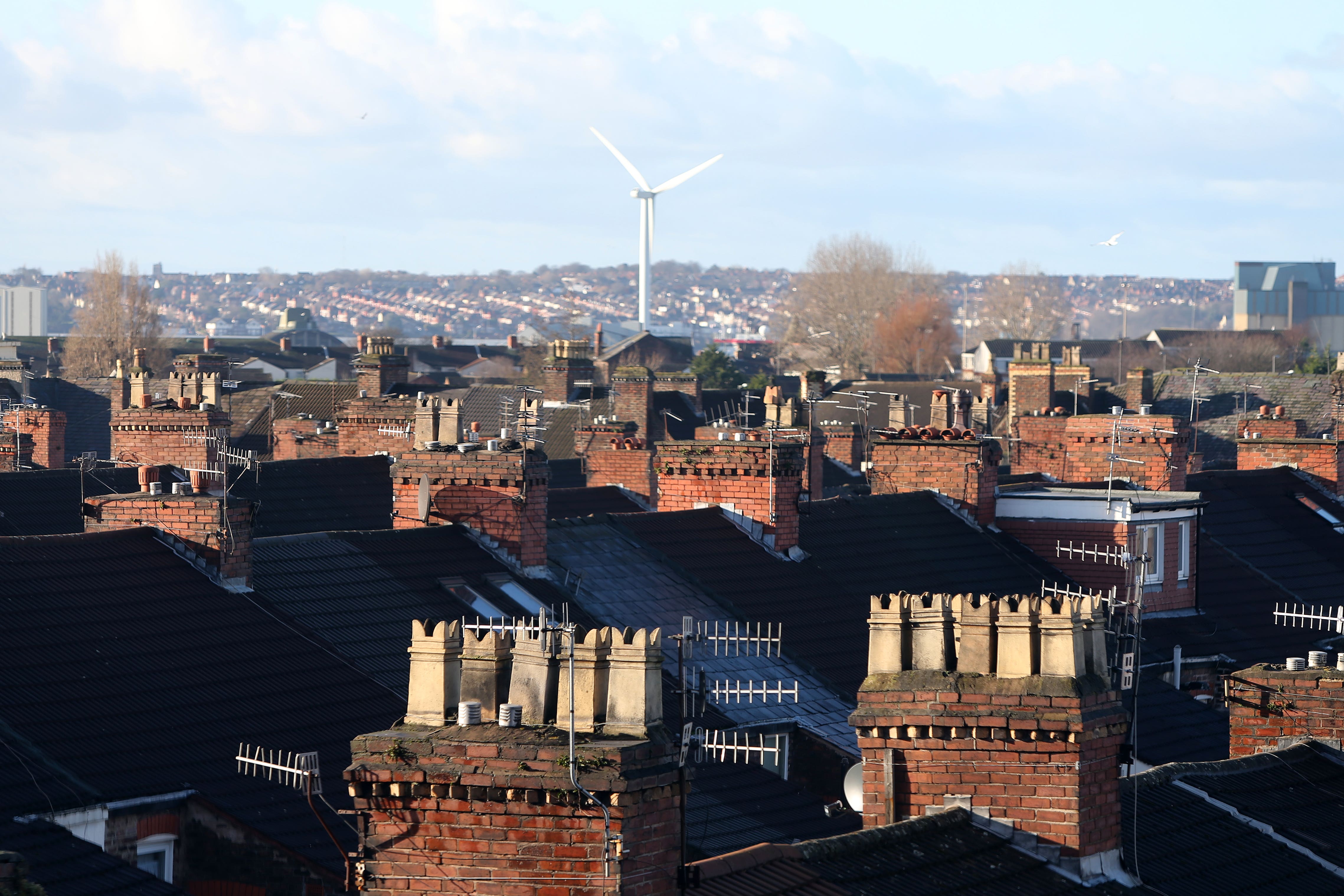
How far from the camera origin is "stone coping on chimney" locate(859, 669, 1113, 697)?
12.7 meters

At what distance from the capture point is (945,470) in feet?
111

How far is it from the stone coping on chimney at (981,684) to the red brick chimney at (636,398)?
50058mm

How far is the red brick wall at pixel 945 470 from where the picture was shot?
33.6 m

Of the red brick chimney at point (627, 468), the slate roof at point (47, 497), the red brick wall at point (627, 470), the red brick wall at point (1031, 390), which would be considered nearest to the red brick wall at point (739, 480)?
the red brick chimney at point (627, 468)

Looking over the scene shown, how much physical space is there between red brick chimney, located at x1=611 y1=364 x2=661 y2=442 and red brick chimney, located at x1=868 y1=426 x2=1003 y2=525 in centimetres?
2880

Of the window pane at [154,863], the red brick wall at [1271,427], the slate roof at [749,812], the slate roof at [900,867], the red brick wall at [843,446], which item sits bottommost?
the slate roof at [749,812]

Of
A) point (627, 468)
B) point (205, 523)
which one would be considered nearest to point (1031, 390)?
point (627, 468)

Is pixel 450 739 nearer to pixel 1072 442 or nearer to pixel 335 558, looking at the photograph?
pixel 335 558

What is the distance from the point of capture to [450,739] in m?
10.5

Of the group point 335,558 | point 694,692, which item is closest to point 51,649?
point 335,558

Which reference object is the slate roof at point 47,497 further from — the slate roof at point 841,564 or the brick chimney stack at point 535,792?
the brick chimney stack at point 535,792

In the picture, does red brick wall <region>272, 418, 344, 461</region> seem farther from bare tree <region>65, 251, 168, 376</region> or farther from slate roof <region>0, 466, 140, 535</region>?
bare tree <region>65, 251, 168, 376</region>

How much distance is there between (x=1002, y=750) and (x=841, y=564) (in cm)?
1666

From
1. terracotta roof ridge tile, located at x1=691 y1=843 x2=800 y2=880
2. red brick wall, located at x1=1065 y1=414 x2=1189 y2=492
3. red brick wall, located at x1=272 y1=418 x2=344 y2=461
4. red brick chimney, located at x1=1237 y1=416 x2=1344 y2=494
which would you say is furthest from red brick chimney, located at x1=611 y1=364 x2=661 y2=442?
terracotta roof ridge tile, located at x1=691 y1=843 x2=800 y2=880
